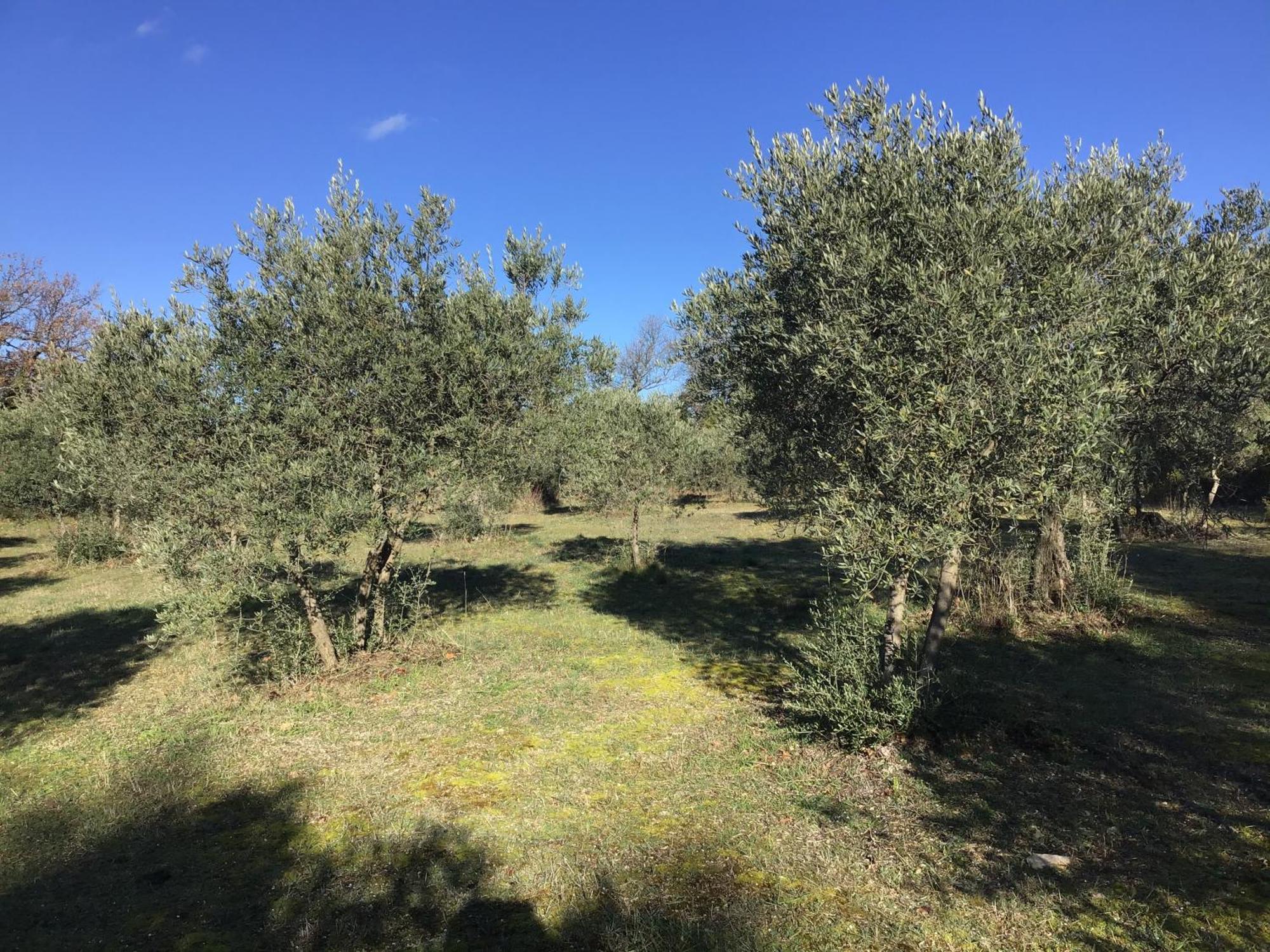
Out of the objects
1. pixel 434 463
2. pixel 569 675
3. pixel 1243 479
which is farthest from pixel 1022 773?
pixel 1243 479

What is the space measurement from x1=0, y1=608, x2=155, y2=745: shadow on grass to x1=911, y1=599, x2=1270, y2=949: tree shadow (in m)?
14.4

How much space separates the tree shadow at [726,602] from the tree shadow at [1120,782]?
3753 millimetres

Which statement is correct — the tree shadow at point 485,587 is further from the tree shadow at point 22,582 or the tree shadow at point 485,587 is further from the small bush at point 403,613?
the tree shadow at point 22,582

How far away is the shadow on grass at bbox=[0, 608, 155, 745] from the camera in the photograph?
11961 millimetres

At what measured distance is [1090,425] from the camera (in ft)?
23.8

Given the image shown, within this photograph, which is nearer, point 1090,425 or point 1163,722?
point 1090,425

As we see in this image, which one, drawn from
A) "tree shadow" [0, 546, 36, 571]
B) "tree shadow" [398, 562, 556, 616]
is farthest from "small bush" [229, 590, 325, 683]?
"tree shadow" [0, 546, 36, 571]

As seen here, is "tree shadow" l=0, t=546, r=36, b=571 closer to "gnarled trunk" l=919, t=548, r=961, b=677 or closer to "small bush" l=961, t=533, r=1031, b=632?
"gnarled trunk" l=919, t=548, r=961, b=677

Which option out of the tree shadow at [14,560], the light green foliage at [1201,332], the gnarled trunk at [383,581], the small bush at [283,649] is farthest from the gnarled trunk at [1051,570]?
the tree shadow at [14,560]

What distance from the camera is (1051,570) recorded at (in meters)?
14.9

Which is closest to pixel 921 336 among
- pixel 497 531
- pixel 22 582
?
pixel 497 531

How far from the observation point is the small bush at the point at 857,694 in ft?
29.1

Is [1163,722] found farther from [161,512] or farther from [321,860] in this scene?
[161,512]

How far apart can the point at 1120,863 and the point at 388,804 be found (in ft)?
26.0
